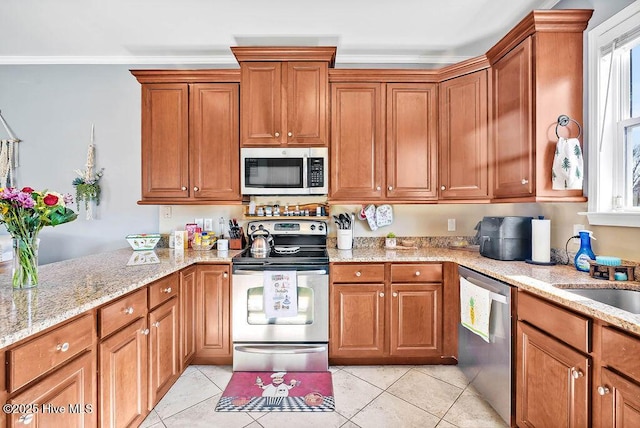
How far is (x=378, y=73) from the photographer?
2.58 meters

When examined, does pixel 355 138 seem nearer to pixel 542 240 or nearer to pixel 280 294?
pixel 280 294

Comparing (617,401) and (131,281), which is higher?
(131,281)

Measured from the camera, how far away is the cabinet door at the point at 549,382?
126 cm

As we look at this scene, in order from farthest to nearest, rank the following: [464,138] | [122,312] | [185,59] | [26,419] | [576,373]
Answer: [185,59] < [464,138] < [122,312] < [576,373] < [26,419]

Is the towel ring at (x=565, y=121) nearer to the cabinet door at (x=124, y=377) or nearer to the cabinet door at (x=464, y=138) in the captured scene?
the cabinet door at (x=464, y=138)

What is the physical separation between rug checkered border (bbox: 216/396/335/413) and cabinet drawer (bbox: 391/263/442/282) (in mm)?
994

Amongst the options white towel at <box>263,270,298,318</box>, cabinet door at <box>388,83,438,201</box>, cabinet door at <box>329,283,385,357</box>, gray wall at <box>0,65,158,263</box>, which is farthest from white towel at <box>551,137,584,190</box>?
gray wall at <box>0,65,158,263</box>

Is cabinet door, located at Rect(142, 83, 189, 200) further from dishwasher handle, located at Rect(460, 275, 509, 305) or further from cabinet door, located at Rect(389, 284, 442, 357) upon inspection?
dishwasher handle, located at Rect(460, 275, 509, 305)

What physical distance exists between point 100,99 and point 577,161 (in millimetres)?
4019

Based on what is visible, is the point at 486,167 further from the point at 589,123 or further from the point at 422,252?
the point at 422,252

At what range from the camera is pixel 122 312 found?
1499mm

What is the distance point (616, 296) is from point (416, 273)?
1.12 metres

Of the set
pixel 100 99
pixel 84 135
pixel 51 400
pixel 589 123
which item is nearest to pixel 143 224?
pixel 84 135

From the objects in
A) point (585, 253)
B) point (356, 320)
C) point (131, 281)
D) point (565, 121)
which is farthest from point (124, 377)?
point (565, 121)
